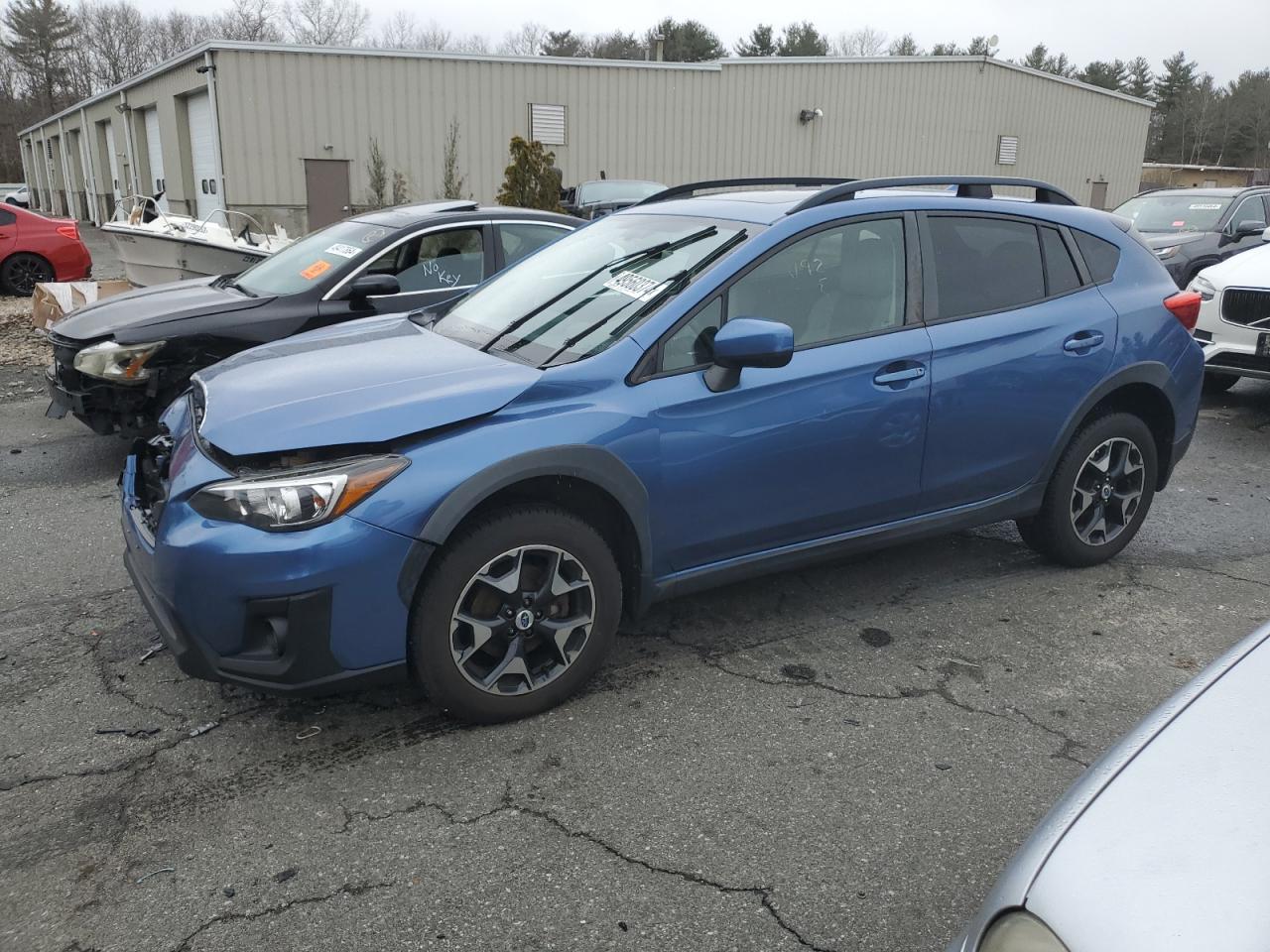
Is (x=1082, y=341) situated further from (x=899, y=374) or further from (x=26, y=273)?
(x=26, y=273)

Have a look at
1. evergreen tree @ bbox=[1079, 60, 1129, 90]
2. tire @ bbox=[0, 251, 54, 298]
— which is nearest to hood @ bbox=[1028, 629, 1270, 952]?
tire @ bbox=[0, 251, 54, 298]

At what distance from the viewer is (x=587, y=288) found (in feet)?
12.3

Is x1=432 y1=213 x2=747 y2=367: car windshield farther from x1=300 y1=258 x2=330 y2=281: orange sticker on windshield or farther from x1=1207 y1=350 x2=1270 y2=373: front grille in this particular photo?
x1=1207 y1=350 x2=1270 y2=373: front grille

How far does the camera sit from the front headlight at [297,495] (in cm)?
278

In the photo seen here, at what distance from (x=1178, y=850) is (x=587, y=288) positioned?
9.19 feet

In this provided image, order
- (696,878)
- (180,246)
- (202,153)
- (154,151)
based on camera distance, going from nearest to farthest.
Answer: (696,878) < (180,246) < (202,153) < (154,151)

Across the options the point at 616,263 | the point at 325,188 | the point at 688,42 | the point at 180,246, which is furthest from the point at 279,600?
the point at 688,42

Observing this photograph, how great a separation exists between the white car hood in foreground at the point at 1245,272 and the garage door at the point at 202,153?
60.1ft

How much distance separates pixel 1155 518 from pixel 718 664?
3.23 m

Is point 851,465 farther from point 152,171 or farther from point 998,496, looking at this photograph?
point 152,171

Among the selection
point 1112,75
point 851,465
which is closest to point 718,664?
point 851,465

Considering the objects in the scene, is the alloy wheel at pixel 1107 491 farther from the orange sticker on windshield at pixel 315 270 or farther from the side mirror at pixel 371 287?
the orange sticker on windshield at pixel 315 270

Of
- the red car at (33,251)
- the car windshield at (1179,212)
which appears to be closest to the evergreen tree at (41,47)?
the red car at (33,251)

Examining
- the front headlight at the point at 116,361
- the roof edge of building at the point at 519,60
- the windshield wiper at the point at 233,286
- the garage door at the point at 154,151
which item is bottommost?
the front headlight at the point at 116,361
